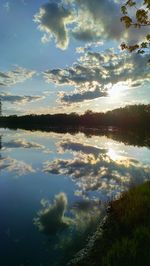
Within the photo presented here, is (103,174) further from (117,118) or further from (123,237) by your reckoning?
(117,118)

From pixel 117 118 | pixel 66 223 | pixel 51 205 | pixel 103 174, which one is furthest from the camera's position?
pixel 117 118

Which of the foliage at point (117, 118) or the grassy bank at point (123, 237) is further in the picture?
the foliage at point (117, 118)

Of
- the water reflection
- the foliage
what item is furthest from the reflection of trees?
the foliage

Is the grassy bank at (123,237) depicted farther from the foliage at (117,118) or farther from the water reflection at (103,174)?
the foliage at (117,118)

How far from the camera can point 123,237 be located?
9961mm

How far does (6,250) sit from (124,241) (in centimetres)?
395

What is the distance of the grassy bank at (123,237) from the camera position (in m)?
8.34

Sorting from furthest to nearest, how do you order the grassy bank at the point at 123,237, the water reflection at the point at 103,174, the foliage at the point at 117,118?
the foliage at the point at 117,118, the water reflection at the point at 103,174, the grassy bank at the point at 123,237

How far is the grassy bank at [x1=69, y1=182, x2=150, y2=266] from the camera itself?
8.34 metres

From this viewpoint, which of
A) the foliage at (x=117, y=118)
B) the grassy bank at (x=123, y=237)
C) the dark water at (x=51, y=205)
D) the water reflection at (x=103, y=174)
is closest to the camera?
the grassy bank at (x=123, y=237)

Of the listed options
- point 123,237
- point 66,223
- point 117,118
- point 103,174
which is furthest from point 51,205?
point 117,118

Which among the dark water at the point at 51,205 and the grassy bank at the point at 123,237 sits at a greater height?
the grassy bank at the point at 123,237

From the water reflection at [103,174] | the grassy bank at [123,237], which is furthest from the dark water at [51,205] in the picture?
the grassy bank at [123,237]

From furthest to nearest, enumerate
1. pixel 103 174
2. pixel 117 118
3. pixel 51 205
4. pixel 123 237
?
pixel 117 118 → pixel 103 174 → pixel 51 205 → pixel 123 237
